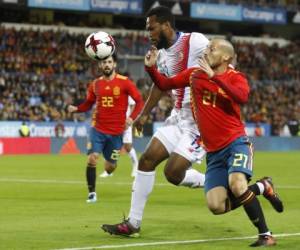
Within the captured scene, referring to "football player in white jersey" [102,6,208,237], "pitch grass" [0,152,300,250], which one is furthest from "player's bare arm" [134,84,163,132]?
"pitch grass" [0,152,300,250]

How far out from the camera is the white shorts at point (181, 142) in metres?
11.0

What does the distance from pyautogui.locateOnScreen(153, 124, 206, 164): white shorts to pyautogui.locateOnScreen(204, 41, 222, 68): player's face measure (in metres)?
1.68

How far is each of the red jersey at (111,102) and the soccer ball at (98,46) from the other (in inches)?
103

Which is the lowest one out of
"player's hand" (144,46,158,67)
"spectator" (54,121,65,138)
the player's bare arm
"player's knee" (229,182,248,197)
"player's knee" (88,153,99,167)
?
"spectator" (54,121,65,138)

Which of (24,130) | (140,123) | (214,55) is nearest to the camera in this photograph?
(214,55)

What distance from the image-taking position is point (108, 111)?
55.6ft

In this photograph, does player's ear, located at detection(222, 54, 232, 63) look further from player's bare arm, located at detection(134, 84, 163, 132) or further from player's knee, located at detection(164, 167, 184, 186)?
player's knee, located at detection(164, 167, 184, 186)

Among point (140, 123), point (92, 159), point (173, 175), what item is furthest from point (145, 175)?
point (92, 159)

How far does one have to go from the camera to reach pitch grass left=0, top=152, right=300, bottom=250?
998 cm

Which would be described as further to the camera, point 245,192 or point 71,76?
point 71,76

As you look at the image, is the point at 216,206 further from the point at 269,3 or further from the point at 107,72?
the point at 269,3

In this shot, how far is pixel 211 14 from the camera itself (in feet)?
180

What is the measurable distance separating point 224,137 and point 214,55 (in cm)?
88

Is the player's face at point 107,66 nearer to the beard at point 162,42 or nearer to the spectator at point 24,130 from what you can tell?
the beard at point 162,42
